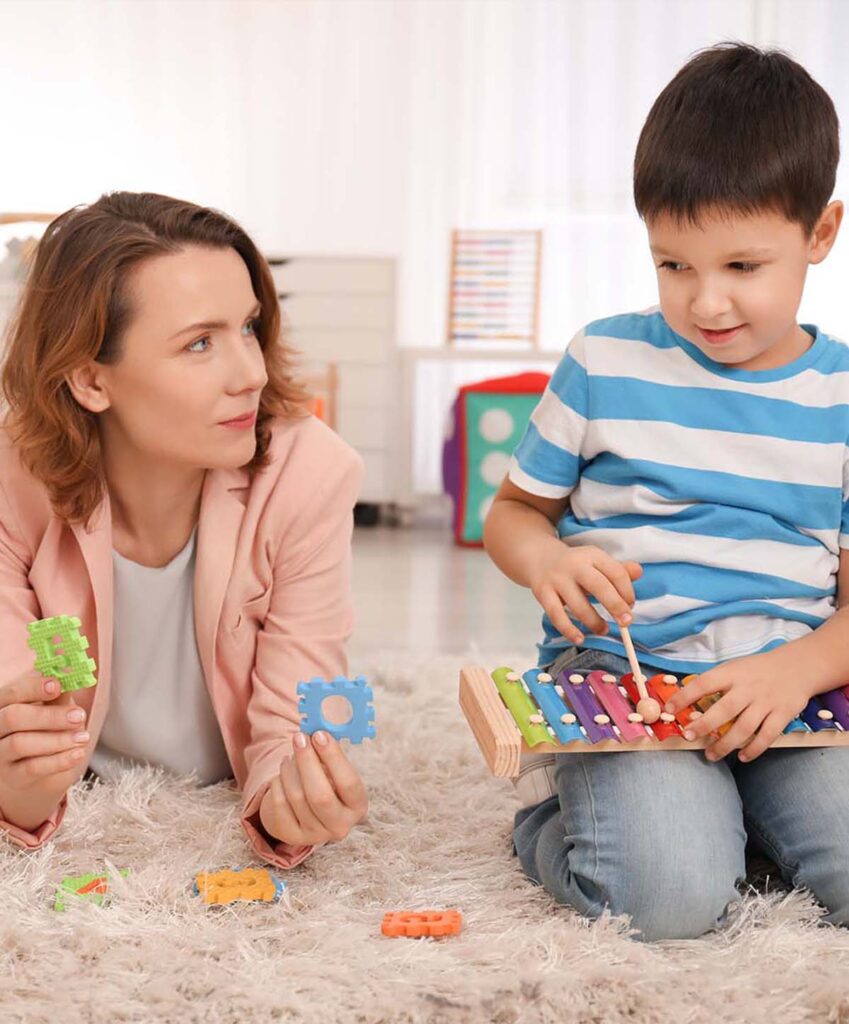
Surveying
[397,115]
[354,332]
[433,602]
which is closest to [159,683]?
[433,602]

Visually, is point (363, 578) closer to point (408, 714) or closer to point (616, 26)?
point (408, 714)

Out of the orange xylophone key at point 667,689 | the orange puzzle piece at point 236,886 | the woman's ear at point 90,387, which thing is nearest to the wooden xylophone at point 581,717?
the orange xylophone key at point 667,689

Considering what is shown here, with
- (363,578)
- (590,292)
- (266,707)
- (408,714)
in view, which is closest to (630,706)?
(266,707)

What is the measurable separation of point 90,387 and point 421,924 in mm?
569

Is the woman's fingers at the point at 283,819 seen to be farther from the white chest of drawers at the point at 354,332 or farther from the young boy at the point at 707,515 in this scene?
the white chest of drawers at the point at 354,332

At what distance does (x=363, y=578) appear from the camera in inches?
110

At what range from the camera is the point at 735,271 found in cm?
106

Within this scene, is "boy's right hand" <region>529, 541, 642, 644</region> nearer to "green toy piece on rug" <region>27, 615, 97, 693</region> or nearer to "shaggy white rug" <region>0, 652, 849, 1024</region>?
"shaggy white rug" <region>0, 652, 849, 1024</region>

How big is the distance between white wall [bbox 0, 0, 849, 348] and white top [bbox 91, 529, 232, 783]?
2.53 meters

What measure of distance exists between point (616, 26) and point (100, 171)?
1498 mm

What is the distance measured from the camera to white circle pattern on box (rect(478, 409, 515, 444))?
Result: 328 cm

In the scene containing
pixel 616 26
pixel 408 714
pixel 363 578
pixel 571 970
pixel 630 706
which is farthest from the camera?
pixel 616 26

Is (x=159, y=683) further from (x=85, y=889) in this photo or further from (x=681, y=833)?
(x=681, y=833)

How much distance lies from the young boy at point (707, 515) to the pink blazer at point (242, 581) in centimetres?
18
